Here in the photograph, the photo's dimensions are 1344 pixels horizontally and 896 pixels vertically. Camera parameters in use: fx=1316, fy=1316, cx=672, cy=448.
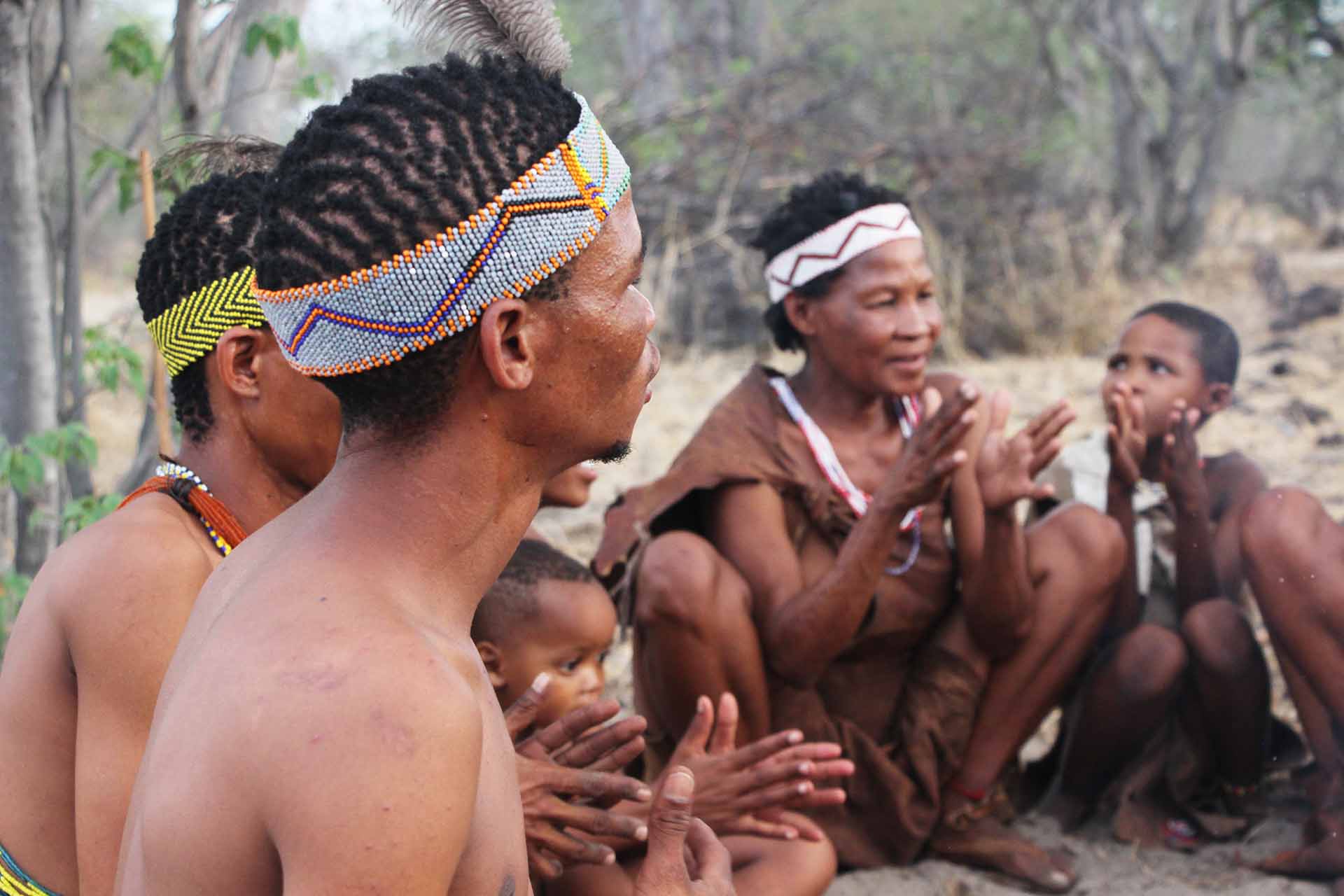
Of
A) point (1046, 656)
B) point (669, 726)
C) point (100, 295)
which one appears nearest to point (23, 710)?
point (669, 726)

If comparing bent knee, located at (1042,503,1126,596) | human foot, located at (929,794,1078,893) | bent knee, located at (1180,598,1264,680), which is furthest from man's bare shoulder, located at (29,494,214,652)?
bent knee, located at (1180,598,1264,680)

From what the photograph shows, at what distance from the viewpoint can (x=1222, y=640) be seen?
11.5ft

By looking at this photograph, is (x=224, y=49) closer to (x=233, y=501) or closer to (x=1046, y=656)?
(x=233, y=501)

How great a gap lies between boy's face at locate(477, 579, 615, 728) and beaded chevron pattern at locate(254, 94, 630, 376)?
1.72 meters

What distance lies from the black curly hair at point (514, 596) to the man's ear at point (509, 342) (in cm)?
166

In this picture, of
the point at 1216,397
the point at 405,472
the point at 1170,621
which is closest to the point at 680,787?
the point at 405,472

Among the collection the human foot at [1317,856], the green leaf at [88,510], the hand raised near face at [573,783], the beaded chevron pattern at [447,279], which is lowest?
the human foot at [1317,856]

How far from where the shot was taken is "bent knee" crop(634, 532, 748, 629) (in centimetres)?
327

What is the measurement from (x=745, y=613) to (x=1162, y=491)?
1.57 meters

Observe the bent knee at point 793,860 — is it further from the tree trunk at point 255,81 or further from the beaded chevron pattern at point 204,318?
the tree trunk at point 255,81

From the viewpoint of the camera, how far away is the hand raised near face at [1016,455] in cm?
→ 324

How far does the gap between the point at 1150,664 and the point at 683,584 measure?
131 cm

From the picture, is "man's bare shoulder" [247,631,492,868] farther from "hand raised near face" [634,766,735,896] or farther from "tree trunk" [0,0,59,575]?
"tree trunk" [0,0,59,575]

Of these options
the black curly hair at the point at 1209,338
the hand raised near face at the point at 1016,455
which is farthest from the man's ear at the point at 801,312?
the black curly hair at the point at 1209,338
